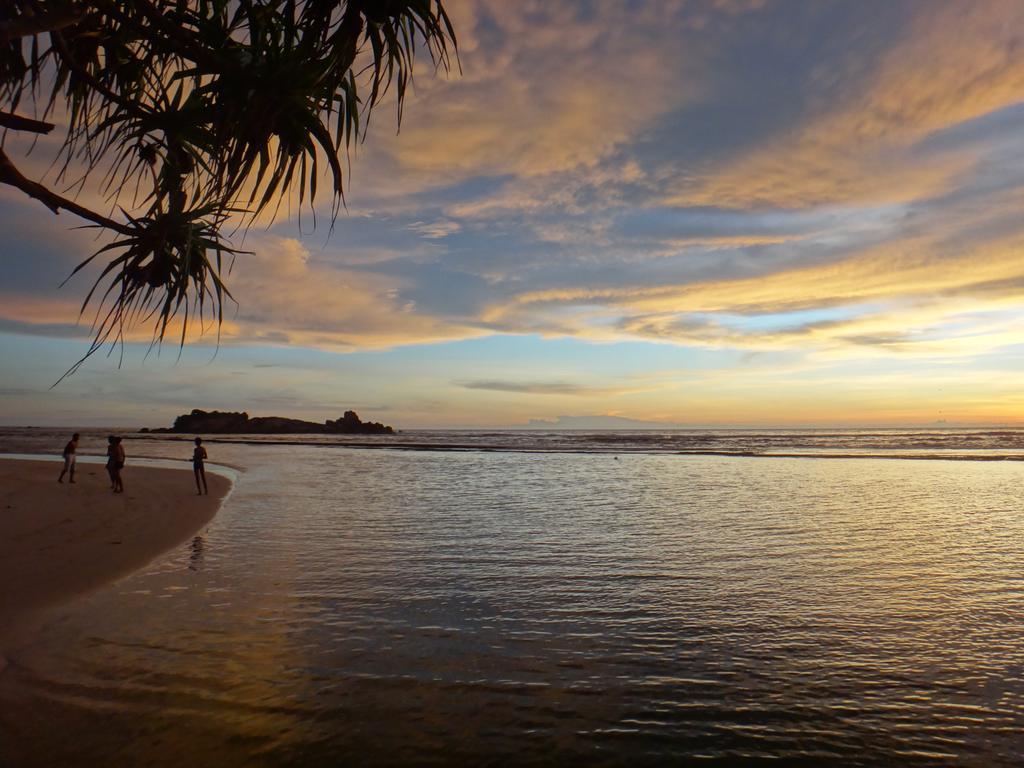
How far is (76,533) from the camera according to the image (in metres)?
12.9

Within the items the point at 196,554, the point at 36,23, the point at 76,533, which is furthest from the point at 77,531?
the point at 36,23

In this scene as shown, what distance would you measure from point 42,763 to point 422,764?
2.44m

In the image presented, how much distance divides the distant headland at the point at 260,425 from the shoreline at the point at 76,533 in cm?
11197

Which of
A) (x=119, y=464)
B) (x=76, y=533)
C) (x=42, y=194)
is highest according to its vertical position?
(x=42, y=194)

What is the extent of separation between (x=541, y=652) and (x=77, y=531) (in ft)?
37.6

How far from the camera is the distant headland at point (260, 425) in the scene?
130 meters

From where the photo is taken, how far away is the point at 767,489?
21938 millimetres

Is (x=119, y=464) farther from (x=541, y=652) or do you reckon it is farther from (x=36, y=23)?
(x=36, y=23)

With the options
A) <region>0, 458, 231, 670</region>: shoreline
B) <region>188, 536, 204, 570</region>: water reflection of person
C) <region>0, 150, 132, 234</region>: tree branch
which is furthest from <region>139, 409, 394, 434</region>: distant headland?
<region>0, 150, 132, 234</region>: tree branch

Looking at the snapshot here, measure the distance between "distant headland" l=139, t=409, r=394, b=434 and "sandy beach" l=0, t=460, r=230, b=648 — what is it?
368ft

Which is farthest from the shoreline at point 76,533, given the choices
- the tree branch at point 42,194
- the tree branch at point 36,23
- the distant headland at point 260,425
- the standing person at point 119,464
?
the distant headland at point 260,425

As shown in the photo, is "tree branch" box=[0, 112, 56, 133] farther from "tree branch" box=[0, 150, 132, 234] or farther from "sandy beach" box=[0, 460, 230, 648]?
"sandy beach" box=[0, 460, 230, 648]

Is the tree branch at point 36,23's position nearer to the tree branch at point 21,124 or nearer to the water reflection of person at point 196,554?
the tree branch at point 21,124

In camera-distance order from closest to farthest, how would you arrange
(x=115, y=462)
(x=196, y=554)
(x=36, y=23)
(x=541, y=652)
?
(x=36, y=23), (x=541, y=652), (x=196, y=554), (x=115, y=462)
